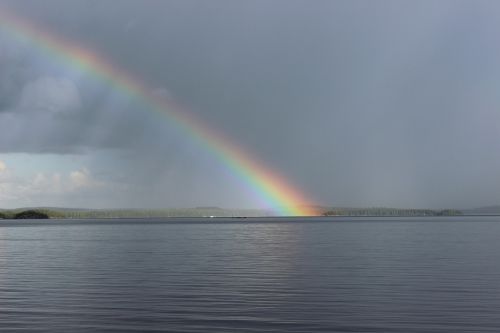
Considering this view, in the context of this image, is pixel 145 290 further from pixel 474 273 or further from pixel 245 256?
pixel 245 256

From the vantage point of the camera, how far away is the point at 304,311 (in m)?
32.3

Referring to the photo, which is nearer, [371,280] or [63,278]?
[371,280]

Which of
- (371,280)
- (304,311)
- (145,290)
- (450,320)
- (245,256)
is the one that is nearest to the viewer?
(450,320)

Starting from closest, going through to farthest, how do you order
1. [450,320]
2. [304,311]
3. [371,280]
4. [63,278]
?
[450,320] < [304,311] < [371,280] < [63,278]

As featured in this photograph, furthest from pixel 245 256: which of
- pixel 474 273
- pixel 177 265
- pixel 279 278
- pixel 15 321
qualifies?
pixel 15 321

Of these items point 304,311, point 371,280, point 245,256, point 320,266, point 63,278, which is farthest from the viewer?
point 245,256

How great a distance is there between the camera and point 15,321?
29.8m

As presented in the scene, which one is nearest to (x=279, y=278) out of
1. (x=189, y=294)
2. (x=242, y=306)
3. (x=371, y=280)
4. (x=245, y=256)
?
(x=371, y=280)

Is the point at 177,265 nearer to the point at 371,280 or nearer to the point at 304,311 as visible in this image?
the point at 371,280

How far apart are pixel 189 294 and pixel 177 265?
884 inches

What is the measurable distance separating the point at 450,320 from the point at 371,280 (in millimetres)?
16847

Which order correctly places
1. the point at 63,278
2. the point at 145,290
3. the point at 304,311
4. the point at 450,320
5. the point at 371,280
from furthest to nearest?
the point at 63,278
the point at 371,280
the point at 145,290
the point at 304,311
the point at 450,320

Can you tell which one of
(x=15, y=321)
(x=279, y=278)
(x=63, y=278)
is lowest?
(x=15, y=321)

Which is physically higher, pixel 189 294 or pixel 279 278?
pixel 279 278
